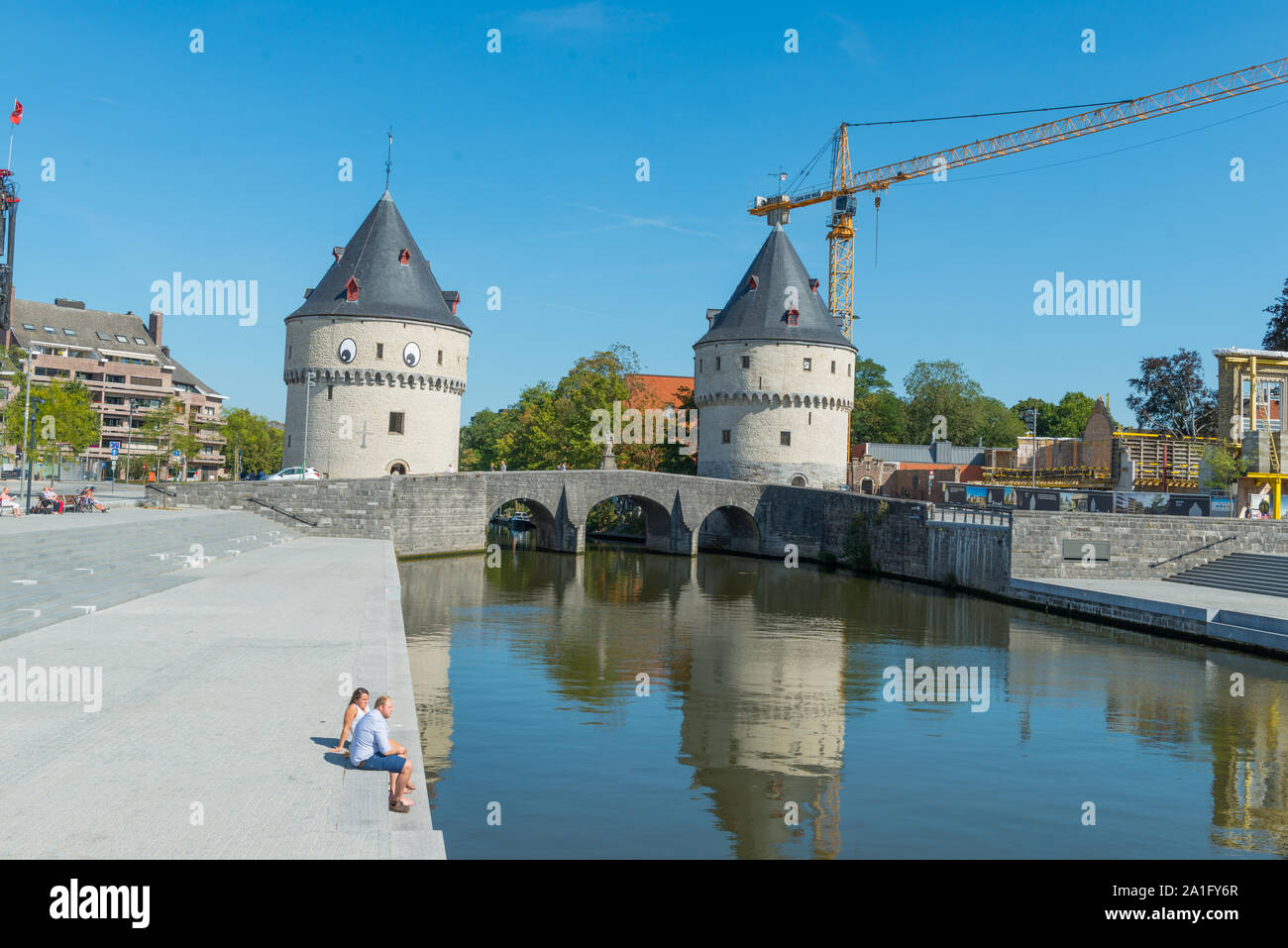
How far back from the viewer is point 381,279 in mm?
51031

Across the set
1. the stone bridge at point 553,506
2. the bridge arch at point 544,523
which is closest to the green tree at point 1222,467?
the stone bridge at point 553,506

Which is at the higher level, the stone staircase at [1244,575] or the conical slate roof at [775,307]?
the conical slate roof at [775,307]

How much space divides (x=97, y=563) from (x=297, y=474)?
26.6 meters

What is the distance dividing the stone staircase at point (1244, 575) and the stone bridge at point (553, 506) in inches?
416

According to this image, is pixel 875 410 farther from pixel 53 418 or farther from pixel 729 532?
pixel 53 418

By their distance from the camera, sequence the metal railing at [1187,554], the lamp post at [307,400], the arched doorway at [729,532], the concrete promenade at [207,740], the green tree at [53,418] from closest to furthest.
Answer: the concrete promenade at [207,740]
the metal railing at [1187,554]
the green tree at [53,418]
the lamp post at [307,400]
the arched doorway at [729,532]

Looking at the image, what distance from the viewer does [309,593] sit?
2191 centimetres

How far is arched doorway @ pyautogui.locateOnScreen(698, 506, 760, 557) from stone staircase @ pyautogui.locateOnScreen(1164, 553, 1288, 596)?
2409cm

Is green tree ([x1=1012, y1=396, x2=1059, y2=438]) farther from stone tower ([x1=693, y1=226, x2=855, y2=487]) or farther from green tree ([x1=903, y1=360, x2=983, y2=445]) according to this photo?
stone tower ([x1=693, y1=226, x2=855, y2=487])

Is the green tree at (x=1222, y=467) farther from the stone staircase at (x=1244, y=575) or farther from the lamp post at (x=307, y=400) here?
the lamp post at (x=307, y=400)

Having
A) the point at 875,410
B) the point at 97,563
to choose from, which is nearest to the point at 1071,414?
the point at 875,410

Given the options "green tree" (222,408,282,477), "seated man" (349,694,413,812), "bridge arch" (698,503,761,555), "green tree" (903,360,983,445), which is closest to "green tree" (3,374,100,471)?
"bridge arch" (698,503,761,555)

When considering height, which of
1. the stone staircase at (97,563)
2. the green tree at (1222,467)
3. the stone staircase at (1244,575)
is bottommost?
the stone staircase at (1244,575)

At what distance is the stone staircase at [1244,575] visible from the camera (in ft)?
99.6
